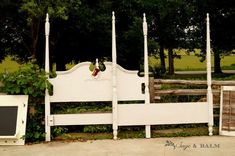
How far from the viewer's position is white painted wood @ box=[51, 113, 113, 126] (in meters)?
8.68

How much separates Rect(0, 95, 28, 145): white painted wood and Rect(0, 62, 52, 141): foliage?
0.13 m

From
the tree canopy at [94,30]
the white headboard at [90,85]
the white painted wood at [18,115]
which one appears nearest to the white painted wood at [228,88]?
the white headboard at [90,85]

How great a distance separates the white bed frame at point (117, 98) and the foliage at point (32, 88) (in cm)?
26

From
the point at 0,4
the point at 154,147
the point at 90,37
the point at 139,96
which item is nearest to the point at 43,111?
the point at 139,96

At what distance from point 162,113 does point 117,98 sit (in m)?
1.03

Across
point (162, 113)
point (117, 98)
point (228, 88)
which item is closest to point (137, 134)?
point (162, 113)

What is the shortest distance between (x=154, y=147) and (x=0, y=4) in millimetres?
13799

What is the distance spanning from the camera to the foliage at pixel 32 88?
841cm

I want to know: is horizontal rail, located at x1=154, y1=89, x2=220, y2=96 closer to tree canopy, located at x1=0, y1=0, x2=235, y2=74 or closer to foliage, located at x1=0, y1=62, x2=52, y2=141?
foliage, located at x1=0, y1=62, x2=52, y2=141

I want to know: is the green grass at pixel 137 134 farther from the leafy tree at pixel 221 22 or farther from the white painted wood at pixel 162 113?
the leafy tree at pixel 221 22

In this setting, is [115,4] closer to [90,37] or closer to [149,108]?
[90,37]

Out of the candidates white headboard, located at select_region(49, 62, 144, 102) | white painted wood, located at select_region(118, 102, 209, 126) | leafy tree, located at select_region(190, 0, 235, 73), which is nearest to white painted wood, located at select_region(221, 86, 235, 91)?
white painted wood, located at select_region(118, 102, 209, 126)

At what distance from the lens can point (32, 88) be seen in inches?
332

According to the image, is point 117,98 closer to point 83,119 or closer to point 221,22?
point 83,119
